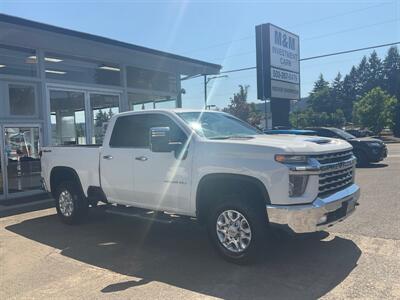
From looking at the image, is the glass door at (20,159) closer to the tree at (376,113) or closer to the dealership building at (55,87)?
the dealership building at (55,87)

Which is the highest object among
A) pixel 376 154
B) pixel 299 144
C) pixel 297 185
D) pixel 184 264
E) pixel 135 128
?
pixel 135 128

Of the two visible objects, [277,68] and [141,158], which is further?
[277,68]

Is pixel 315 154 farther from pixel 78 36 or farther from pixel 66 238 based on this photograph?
pixel 78 36

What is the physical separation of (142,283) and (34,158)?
8290 millimetres

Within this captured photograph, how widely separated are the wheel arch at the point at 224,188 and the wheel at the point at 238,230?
0.55ft

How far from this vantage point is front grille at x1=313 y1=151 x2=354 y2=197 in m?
5.00

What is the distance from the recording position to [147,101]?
52.2 feet

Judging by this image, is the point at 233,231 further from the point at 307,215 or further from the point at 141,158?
the point at 141,158

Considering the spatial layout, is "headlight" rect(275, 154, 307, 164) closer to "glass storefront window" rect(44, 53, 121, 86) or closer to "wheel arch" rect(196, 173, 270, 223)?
"wheel arch" rect(196, 173, 270, 223)

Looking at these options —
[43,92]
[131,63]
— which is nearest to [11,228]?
[43,92]

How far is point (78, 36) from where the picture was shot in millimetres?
11375

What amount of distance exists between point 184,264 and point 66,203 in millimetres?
3422

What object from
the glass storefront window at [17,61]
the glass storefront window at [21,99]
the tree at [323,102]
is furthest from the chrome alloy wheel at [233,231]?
the tree at [323,102]

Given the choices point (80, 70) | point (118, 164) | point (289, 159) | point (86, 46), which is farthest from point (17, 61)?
point (289, 159)
